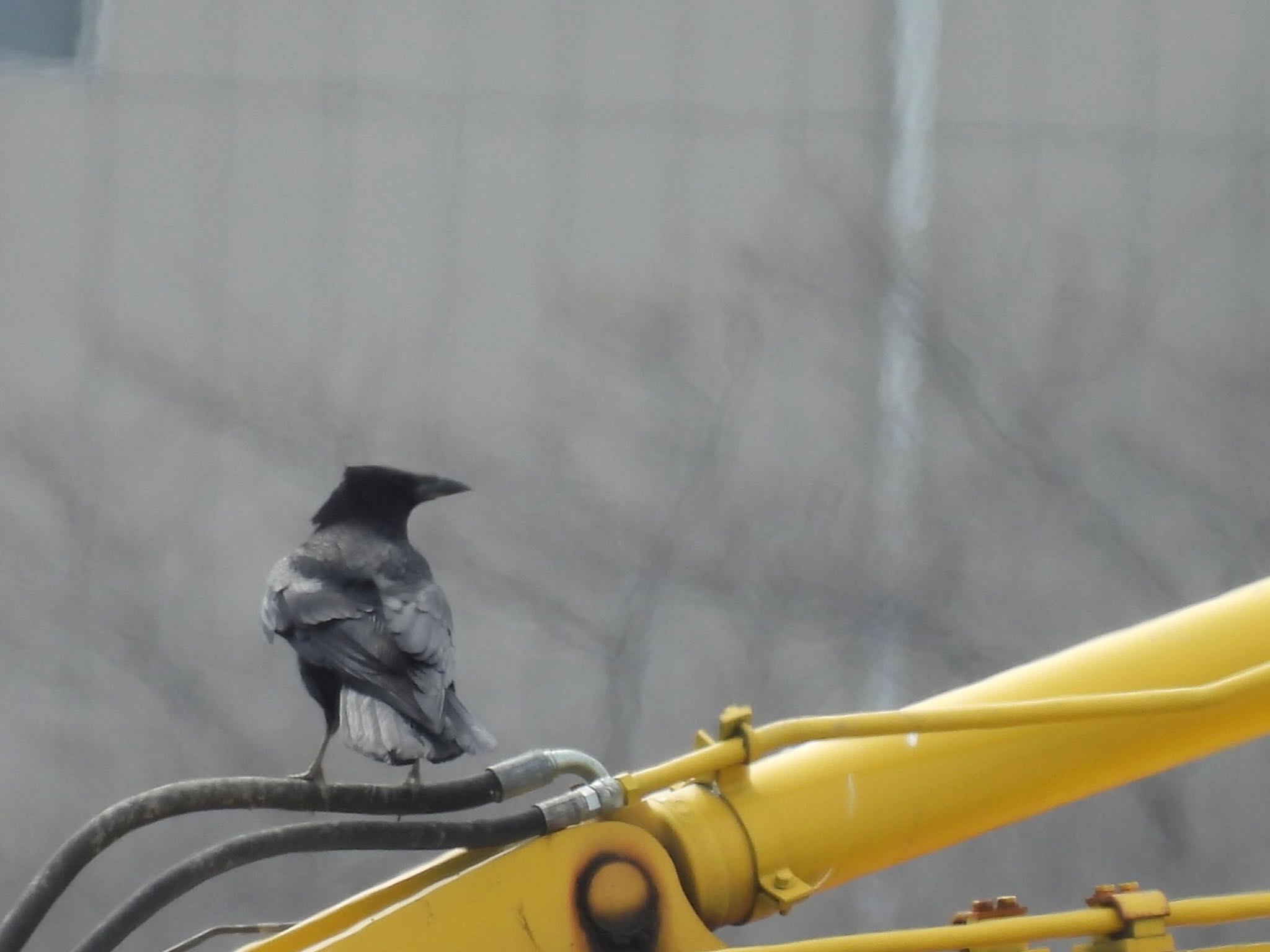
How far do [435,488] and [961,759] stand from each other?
20.7 inches

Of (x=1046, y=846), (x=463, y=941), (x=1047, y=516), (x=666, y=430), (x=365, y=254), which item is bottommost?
(x=1046, y=846)

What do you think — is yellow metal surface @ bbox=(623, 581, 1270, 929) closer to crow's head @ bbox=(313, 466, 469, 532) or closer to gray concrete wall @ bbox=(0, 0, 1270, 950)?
crow's head @ bbox=(313, 466, 469, 532)

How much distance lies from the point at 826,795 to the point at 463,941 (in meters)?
0.28

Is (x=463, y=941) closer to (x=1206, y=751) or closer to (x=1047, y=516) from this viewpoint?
(x=1206, y=751)

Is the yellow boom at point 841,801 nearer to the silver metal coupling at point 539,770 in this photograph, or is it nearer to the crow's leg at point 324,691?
the silver metal coupling at point 539,770

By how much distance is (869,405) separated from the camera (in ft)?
9.95

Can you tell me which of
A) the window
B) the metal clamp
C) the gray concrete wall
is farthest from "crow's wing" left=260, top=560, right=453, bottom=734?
the window

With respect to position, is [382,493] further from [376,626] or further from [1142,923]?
[1142,923]

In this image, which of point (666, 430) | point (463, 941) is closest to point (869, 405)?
point (666, 430)

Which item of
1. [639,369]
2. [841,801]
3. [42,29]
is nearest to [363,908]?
[841,801]

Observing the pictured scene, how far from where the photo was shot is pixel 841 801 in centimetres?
105

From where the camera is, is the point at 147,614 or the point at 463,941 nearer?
the point at 463,941

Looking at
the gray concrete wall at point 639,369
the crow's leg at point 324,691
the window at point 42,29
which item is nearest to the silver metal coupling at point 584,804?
the crow's leg at point 324,691

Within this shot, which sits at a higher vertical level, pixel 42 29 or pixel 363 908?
pixel 42 29
